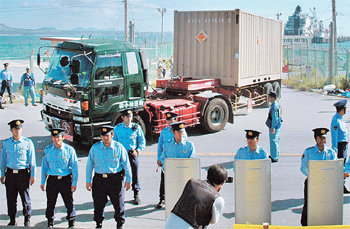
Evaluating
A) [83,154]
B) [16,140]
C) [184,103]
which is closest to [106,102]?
[83,154]

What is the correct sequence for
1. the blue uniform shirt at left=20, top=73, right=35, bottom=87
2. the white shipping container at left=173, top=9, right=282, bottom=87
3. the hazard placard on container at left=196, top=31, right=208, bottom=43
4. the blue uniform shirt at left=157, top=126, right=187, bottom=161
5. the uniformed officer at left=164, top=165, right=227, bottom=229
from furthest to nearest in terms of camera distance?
the blue uniform shirt at left=20, top=73, right=35, bottom=87
the hazard placard on container at left=196, top=31, right=208, bottom=43
the white shipping container at left=173, top=9, right=282, bottom=87
the blue uniform shirt at left=157, top=126, right=187, bottom=161
the uniformed officer at left=164, top=165, right=227, bottom=229

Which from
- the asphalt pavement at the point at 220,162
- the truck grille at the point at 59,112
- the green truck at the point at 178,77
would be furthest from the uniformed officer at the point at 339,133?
the truck grille at the point at 59,112

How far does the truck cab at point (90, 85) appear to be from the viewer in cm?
1098

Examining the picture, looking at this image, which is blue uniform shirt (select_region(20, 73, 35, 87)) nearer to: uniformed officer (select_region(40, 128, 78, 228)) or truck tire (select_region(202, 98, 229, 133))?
truck tire (select_region(202, 98, 229, 133))

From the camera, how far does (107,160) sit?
23.0 feet

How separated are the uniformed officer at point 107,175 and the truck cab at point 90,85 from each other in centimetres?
396

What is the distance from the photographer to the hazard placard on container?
15.6m

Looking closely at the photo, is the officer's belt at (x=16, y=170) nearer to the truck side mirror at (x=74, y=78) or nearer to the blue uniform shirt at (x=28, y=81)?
the truck side mirror at (x=74, y=78)

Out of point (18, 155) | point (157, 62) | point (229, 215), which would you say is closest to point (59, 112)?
point (18, 155)

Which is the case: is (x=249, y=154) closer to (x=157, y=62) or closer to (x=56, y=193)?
(x=56, y=193)

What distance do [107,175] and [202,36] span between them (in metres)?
9.48

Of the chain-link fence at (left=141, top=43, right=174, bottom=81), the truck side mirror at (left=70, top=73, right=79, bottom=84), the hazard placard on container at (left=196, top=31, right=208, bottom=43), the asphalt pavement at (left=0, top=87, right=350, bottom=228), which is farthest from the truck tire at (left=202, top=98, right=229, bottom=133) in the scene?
the chain-link fence at (left=141, top=43, right=174, bottom=81)

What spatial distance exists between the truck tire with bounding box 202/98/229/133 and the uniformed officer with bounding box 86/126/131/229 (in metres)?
6.89

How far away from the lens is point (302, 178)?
32.8ft
